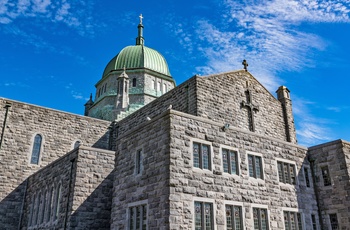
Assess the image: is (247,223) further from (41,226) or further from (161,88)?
(161,88)

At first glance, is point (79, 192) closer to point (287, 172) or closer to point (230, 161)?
point (230, 161)

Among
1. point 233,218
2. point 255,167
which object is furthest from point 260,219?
point 255,167

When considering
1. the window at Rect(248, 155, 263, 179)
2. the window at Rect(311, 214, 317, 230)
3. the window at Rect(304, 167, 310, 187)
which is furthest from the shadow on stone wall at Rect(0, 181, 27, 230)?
the window at Rect(311, 214, 317, 230)

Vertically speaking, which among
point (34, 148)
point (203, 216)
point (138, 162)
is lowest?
point (203, 216)

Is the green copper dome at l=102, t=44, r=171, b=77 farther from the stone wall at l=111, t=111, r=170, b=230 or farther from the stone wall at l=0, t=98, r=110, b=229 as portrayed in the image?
the stone wall at l=111, t=111, r=170, b=230

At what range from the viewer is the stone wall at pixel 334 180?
18.3m

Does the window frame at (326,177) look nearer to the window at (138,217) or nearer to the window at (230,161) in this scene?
the window at (230,161)

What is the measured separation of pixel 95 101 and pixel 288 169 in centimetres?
2732

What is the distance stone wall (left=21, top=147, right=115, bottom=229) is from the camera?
1821cm

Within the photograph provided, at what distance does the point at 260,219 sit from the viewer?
52.5ft

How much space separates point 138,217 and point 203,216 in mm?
2843

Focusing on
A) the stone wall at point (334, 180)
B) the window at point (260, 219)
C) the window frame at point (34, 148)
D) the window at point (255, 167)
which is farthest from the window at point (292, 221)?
the window frame at point (34, 148)

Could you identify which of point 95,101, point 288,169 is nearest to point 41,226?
point 288,169

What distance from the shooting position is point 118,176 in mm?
17000
